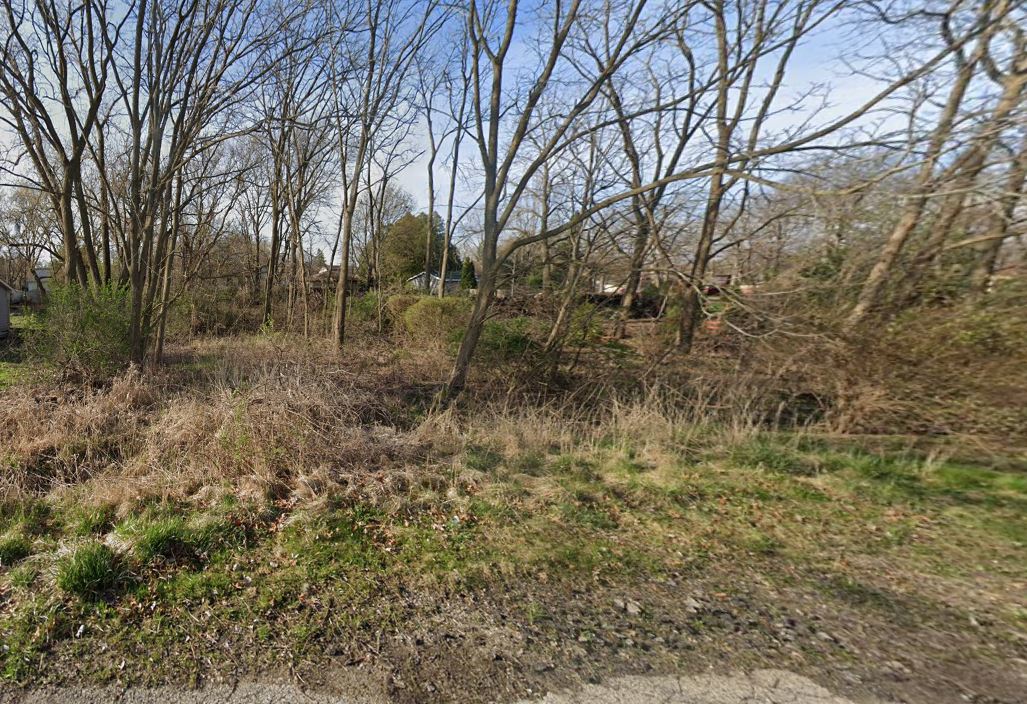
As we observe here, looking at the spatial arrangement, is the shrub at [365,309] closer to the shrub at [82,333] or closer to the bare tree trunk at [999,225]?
the shrub at [82,333]

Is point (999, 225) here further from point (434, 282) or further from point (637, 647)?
point (434, 282)

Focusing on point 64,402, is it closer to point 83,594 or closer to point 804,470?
point 83,594

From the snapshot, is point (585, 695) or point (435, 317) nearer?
point (585, 695)

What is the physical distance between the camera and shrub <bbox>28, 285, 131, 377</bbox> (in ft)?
25.6

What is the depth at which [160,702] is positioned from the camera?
7.61 ft

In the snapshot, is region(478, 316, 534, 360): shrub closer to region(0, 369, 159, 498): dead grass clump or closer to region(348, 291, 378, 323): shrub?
region(0, 369, 159, 498): dead grass clump

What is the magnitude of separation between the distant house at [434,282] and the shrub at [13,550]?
17001 mm

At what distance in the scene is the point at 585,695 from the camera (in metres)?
2.40

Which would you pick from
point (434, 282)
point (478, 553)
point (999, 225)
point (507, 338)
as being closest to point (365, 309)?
point (434, 282)

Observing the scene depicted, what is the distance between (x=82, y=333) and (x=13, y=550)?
5.75m

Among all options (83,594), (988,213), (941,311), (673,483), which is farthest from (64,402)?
(988,213)

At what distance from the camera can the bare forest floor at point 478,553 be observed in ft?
8.58

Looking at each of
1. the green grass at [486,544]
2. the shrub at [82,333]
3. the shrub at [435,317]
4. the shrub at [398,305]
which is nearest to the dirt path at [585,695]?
the green grass at [486,544]

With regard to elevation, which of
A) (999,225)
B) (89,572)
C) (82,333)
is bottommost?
(89,572)
